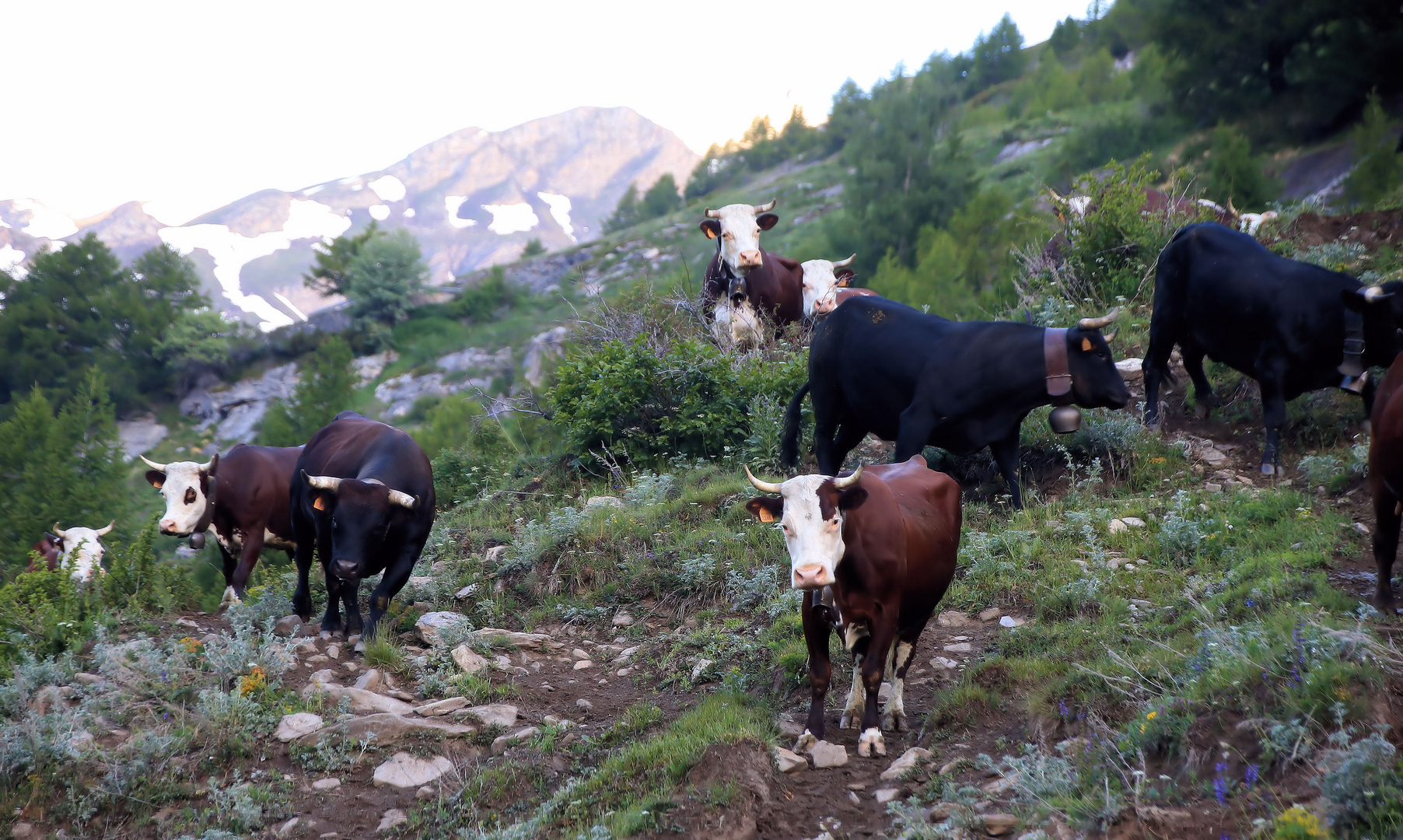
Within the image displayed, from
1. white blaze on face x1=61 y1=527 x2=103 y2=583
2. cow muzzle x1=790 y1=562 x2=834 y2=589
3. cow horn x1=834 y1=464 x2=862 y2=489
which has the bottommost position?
white blaze on face x1=61 y1=527 x2=103 y2=583

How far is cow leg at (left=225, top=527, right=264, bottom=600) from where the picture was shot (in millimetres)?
9087

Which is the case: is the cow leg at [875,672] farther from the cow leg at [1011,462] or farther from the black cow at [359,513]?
the black cow at [359,513]

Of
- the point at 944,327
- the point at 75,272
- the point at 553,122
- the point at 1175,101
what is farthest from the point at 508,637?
the point at 553,122

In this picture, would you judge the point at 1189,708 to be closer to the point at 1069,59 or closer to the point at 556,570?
the point at 556,570

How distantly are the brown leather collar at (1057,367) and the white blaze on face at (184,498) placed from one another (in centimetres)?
812

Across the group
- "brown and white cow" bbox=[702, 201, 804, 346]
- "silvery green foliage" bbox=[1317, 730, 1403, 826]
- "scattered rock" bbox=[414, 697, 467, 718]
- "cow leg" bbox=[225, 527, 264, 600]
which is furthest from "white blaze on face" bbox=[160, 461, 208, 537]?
"silvery green foliage" bbox=[1317, 730, 1403, 826]

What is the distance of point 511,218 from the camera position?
8544 centimetres

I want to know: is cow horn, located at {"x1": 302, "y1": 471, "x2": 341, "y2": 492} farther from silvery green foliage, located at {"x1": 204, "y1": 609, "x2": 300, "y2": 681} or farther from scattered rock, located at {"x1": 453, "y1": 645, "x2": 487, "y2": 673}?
scattered rock, located at {"x1": 453, "y1": 645, "x2": 487, "y2": 673}

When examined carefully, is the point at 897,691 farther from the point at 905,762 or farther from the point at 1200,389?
the point at 1200,389

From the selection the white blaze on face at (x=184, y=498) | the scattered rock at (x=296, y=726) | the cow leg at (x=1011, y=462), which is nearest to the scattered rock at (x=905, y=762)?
the scattered rock at (x=296, y=726)

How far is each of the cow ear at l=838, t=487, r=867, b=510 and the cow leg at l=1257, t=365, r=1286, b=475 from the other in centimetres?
542

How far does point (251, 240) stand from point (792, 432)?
7209cm

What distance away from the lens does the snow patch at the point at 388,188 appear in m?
84.8

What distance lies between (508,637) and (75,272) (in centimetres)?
5279
